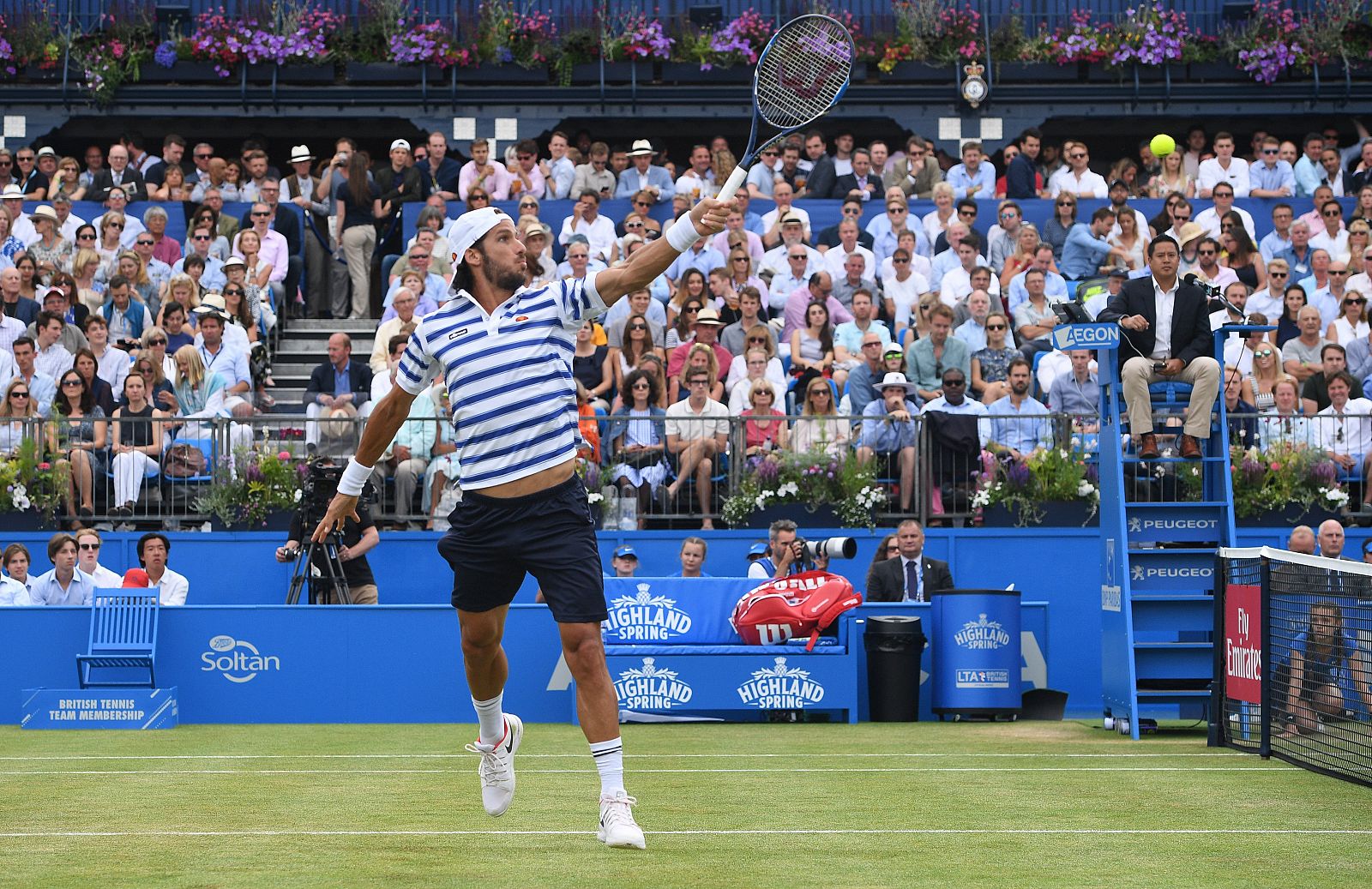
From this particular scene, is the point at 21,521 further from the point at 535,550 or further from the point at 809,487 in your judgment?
the point at 535,550

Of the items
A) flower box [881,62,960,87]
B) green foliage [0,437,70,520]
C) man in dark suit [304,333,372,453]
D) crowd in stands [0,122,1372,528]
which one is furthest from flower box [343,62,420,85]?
green foliage [0,437,70,520]

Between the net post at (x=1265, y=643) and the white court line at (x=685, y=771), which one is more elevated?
the net post at (x=1265, y=643)

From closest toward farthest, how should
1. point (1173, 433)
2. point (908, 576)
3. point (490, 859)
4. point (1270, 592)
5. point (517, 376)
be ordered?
point (490, 859) < point (517, 376) < point (1270, 592) < point (1173, 433) < point (908, 576)

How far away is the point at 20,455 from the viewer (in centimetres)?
1691

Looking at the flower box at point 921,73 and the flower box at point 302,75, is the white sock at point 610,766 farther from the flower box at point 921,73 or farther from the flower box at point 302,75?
the flower box at point 302,75

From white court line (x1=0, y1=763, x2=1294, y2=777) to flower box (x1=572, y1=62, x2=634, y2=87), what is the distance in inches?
666

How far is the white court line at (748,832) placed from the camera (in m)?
7.05

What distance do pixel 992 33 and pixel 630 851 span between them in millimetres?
21086

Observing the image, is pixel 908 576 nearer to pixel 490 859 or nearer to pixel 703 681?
pixel 703 681

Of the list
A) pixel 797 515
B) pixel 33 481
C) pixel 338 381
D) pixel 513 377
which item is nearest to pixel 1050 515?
pixel 797 515

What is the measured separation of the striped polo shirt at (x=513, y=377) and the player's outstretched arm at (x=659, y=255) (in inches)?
5.7

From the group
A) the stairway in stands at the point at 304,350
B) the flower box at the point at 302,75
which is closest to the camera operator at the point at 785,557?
the stairway in stands at the point at 304,350

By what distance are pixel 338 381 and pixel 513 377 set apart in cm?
1196

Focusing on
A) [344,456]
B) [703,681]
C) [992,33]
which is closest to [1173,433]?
[703,681]
